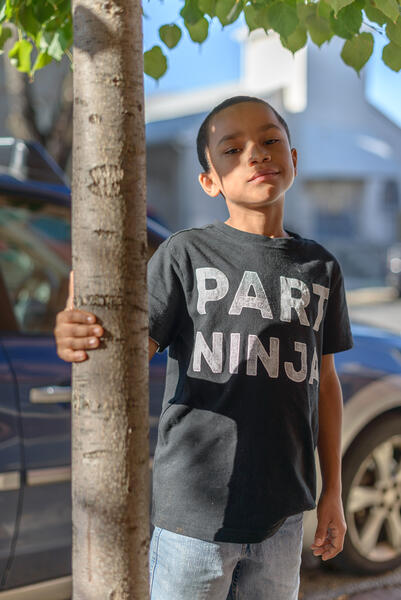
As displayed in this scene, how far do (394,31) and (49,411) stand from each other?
1623 mm

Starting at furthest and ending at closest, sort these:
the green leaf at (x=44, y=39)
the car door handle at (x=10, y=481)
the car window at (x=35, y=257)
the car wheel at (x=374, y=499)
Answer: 1. the car wheel at (x=374, y=499)
2. the car window at (x=35, y=257)
3. the car door handle at (x=10, y=481)
4. the green leaf at (x=44, y=39)

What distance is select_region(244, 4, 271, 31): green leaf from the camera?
6.08 feet

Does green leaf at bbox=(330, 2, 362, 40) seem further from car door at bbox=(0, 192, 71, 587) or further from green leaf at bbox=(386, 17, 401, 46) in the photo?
car door at bbox=(0, 192, 71, 587)

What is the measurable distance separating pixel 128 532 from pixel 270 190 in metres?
0.75

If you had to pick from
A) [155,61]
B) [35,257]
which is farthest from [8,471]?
[35,257]

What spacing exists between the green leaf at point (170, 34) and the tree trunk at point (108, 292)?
626 mm

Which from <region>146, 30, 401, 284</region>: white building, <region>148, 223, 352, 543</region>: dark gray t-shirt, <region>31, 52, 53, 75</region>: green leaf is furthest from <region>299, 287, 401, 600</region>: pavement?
<region>146, 30, 401, 284</region>: white building

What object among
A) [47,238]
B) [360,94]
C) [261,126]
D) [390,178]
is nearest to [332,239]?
[390,178]

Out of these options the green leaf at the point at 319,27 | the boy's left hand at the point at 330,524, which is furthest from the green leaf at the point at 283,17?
the boy's left hand at the point at 330,524

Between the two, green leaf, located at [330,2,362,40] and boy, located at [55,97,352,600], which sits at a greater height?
green leaf, located at [330,2,362,40]

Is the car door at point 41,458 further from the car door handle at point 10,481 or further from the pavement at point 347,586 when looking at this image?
the pavement at point 347,586

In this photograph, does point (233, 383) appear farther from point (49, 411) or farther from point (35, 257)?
point (35, 257)

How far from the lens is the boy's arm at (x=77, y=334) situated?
1267mm

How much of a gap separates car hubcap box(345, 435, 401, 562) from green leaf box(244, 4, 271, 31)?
1.98 m
